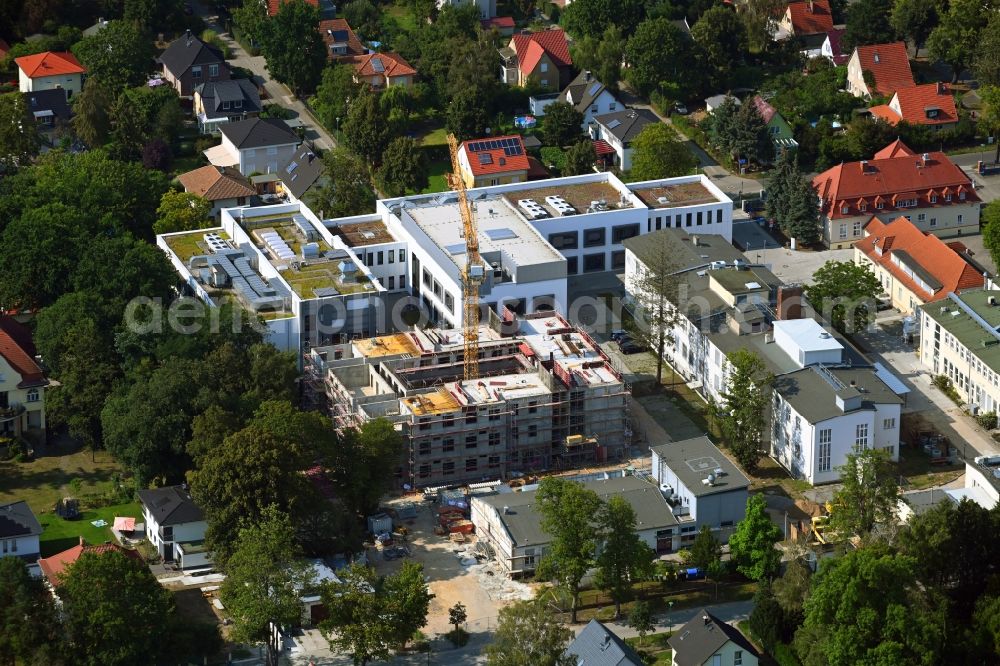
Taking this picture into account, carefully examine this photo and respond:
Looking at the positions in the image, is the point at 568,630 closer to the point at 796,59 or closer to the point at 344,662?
the point at 344,662

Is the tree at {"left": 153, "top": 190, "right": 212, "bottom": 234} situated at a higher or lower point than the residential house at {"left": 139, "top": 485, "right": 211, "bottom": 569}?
higher

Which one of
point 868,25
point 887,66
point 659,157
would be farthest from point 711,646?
point 868,25

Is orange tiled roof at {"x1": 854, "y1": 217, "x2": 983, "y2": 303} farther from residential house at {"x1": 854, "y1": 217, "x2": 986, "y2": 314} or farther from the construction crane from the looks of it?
the construction crane

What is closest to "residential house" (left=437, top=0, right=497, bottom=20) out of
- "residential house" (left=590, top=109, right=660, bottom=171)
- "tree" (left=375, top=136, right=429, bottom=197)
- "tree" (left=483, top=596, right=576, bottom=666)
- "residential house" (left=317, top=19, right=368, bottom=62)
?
"residential house" (left=317, top=19, right=368, bottom=62)

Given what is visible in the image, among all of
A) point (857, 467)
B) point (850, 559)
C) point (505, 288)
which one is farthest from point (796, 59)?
point (850, 559)

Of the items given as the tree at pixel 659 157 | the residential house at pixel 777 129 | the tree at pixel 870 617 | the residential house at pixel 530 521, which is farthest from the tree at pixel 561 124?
the tree at pixel 870 617

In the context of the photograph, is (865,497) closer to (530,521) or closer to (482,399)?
(530,521)
